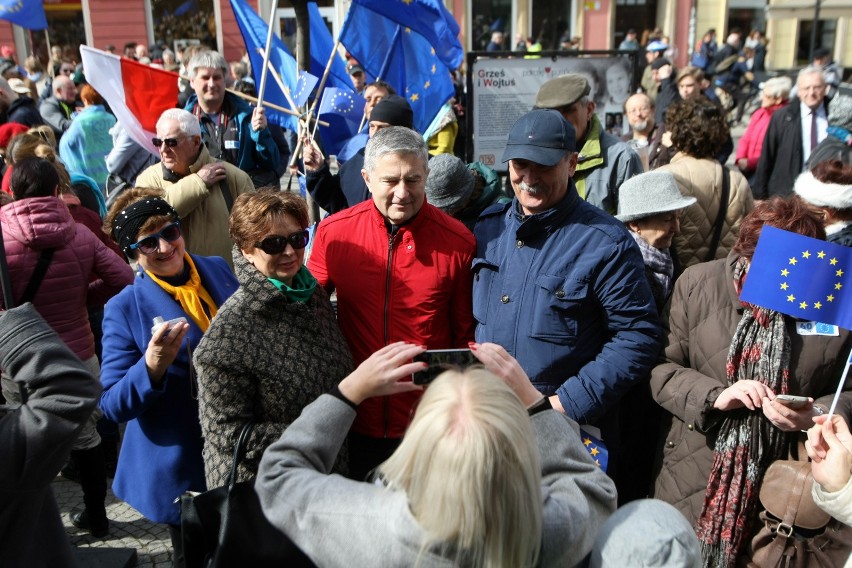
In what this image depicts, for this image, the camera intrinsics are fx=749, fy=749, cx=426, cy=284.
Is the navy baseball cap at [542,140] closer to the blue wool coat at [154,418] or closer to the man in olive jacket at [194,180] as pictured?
the blue wool coat at [154,418]

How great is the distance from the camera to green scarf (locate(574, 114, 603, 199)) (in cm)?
379

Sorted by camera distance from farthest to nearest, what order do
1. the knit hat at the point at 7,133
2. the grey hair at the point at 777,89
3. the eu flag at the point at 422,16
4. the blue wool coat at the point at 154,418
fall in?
the grey hair at the point at 777,89 → the eu flag at the point at 422,16 → the knit hat at the point at 7,133 → the blue wool coat at the point at 154,418

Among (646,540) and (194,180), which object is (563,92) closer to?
(194,180)

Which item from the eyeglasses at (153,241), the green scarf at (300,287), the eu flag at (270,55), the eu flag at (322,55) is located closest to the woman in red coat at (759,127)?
the eu flag at (322,55)

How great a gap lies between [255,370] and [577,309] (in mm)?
1019

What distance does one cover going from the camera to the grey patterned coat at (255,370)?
2.09m

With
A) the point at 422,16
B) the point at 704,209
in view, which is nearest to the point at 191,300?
the point at 704,209

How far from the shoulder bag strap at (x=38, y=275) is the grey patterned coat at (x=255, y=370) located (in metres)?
1.58

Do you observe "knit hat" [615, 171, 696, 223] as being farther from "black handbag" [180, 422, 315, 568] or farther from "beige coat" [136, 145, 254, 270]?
"beige coat" [136, 145, 254, 270]

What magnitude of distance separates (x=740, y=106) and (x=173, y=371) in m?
16.8

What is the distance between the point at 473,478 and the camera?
127 centimetres

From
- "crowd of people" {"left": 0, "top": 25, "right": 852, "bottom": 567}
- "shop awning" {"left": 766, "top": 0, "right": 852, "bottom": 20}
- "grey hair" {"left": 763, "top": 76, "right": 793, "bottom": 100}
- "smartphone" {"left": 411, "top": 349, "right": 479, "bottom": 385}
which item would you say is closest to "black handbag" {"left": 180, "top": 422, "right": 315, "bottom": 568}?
"crowd of people" {"left": 0, "top": 25, "right": 852, "bottom": 567}

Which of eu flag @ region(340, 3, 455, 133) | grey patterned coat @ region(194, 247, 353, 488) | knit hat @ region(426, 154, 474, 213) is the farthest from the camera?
eu flag @ region(340, 3, 455, 133)

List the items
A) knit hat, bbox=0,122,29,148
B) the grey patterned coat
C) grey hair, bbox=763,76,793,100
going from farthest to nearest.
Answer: grey hair, bbox=763,76,793,100 → knit hat, bbox=0,122,29,148 → the grey patterned coat
